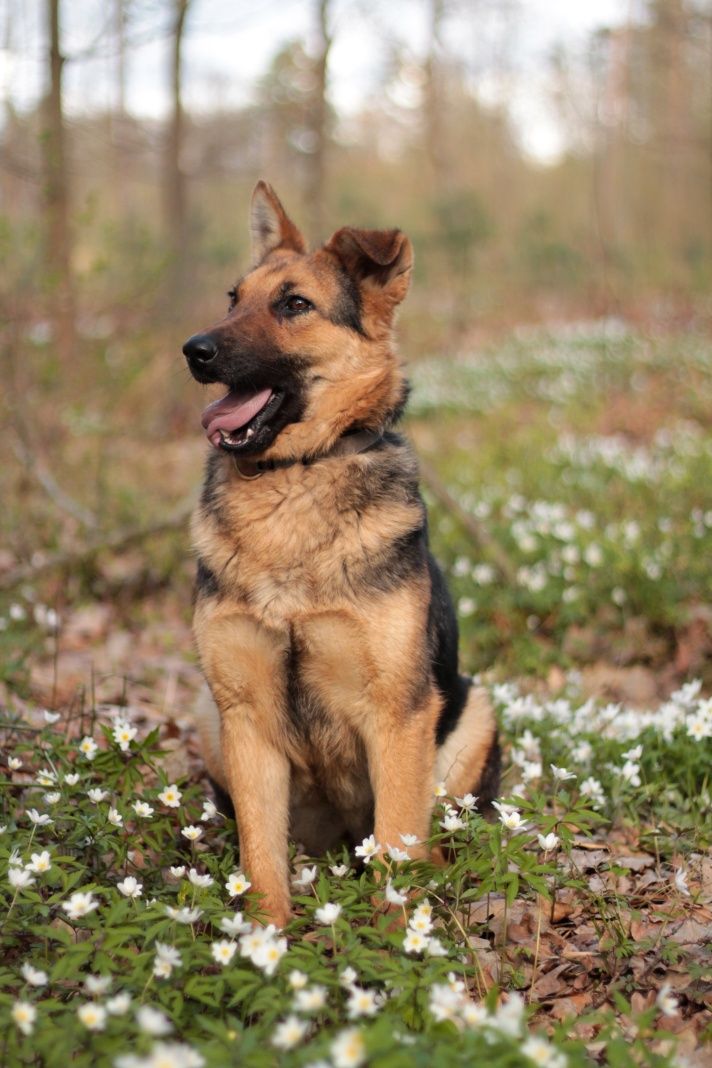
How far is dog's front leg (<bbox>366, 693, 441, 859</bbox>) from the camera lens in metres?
3.30

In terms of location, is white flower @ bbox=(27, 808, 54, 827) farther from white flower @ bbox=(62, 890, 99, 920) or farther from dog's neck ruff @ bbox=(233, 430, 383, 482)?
dog's neck ruff @ bbox=(233, 430, 383, 482)

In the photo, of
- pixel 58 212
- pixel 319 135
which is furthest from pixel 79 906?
pixel 319 135

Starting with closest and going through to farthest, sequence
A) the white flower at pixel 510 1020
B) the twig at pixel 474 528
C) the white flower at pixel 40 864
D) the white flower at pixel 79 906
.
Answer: the white flower at pixel 510 1020, the white flower at pixel 79 906, the white flower at pixel 40 864, the twig at pixel 474 528

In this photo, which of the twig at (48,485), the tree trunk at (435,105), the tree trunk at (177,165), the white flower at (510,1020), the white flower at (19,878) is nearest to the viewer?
the white flower at (510,1020)

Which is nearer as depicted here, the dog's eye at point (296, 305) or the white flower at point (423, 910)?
the white flower at point (423, 910)

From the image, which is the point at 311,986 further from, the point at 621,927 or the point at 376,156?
the point at 376,156

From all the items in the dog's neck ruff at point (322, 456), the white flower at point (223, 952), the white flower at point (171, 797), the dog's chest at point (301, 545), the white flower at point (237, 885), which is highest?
the dog's neck ruff at point (322, 456)

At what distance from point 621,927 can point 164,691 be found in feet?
11.2

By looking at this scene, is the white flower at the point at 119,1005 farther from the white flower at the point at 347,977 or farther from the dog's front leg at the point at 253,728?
the dog's front leg at the point at 253,728

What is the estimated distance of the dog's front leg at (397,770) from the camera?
3.30 meters

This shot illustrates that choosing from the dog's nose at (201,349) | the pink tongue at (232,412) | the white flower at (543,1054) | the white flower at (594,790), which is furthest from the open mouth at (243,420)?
the white flower at (543,1054)

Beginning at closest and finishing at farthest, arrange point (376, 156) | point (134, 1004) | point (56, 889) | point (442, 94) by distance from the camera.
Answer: point (134, 1004)
point (56, 889)
point (442, 94)
point (376, 156)

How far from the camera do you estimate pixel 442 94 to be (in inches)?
1011

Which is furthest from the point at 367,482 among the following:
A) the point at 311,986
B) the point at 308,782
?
the point at 311,986
